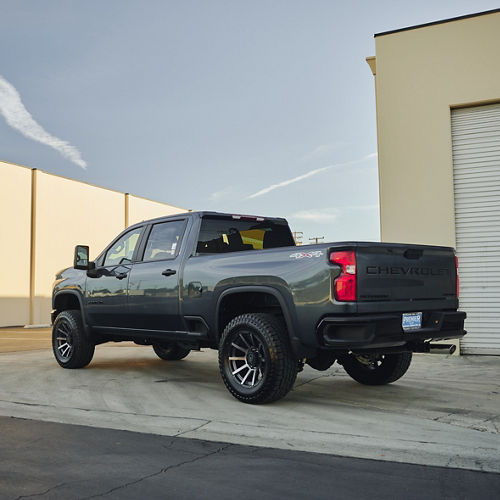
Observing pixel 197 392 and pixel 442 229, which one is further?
pixel 442 229

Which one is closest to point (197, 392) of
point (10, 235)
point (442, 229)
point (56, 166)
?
point (442, 229)

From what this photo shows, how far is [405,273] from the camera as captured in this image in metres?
5.83

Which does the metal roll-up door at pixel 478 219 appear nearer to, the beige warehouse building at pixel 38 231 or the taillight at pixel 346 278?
the taillight at pixel 346 278

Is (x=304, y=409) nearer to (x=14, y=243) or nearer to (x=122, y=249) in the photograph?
(x=122, y=249)

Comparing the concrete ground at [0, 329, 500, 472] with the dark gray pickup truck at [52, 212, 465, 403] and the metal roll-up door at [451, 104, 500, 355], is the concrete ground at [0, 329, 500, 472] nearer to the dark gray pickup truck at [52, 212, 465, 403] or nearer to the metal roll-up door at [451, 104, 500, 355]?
the dark gray pickup truck at [52, 212, 465, 403]

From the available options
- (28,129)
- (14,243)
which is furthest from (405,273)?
(28,129)

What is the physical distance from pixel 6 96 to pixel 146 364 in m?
18.9

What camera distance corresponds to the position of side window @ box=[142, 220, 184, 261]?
293 inches

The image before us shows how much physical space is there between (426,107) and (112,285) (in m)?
6.64

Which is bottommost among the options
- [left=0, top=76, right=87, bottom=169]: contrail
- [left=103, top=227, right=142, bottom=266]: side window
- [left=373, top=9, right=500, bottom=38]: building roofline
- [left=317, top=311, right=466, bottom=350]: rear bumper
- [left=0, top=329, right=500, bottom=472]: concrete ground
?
[left=0, top=329, right=500, bottom=472]: concrete ground

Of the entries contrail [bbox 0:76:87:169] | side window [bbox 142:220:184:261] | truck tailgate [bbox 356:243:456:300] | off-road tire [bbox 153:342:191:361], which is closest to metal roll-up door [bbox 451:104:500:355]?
truck tailgate [bbox 356:243:456:300]

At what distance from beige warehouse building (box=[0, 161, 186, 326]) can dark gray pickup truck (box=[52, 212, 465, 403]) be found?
15942 millimetres

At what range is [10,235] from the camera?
75.9ft

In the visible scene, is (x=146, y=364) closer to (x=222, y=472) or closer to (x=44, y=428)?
(x=44, y=428)
